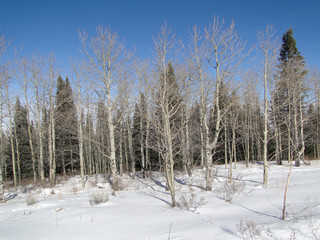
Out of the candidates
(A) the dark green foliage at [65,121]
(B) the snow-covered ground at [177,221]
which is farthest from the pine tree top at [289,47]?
(A) the dark green foliage at [65,121]

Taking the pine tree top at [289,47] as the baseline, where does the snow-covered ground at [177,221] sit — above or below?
below

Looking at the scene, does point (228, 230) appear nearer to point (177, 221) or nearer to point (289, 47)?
point (177, 221)

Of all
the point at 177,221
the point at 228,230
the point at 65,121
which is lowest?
the point at 177,221

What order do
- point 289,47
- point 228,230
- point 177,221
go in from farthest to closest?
point 289,47
point 177,221
point 228,230


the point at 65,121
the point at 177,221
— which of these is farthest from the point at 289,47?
the point at 65,121

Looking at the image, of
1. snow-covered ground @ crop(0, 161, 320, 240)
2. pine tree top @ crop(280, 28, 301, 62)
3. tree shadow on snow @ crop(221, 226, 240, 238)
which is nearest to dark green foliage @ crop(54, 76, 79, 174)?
snow-covered ground @ crop(0, 161, 320, 240)

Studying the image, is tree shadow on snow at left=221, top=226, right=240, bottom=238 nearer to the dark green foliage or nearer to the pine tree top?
the dark green foliage

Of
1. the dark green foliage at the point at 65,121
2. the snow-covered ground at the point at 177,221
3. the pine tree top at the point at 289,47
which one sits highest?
the pine tree top at the point at 289,47

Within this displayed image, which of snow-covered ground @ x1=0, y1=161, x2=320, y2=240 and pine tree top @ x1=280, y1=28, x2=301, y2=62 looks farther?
pine tree top @ x1=280, y1=28, x2=301, y2=62

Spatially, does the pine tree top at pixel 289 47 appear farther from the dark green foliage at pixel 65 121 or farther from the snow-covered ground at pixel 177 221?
the dark green foliage at pixel 65 121

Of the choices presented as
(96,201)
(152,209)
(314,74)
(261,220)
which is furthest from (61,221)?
(314,74)

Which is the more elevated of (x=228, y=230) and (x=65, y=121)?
(x=65, y=121)

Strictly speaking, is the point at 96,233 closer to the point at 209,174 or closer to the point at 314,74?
the point at 209,174

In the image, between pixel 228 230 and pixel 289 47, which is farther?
pixel 289 47
